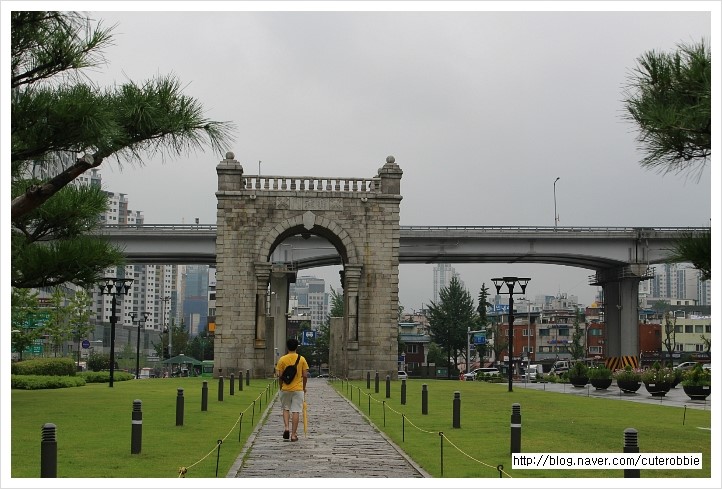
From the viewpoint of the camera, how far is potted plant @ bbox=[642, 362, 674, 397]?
3700 centimetres

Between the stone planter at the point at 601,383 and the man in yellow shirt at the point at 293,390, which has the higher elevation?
the man in yellow shirt at the point at 293,390

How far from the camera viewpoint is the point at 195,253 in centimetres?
6831

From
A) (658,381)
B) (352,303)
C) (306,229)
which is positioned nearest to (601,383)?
(658,381)

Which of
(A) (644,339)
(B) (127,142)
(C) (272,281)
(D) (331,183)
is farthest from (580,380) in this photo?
(A) (644,339)

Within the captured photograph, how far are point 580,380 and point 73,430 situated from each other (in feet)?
103

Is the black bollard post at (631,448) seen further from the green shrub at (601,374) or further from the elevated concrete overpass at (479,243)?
the elevated concrete overpass at (479,243)

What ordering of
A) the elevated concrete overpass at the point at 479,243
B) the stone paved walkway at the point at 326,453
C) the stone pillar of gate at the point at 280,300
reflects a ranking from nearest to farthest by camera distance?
the stone paved walkway at the point at 326,453 → the stone pillar of gate at the point at 280,300 → the elevated concrete overpass at the point at 479,243

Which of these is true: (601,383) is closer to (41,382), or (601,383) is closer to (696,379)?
(696,379)

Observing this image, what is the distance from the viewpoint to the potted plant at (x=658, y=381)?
37000 millimetres

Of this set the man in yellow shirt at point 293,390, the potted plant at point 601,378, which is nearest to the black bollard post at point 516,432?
the man in yellow shirt at point 293,390

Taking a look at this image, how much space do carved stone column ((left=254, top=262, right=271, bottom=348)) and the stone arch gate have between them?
0.17 feet

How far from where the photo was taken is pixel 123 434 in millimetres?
18891

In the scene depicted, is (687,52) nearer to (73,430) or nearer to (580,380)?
(73,430)

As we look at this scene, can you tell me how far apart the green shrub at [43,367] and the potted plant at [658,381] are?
25.1 m
